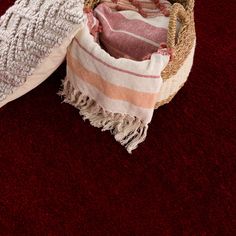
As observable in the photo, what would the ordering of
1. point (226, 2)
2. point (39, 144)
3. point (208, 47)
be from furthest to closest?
point (226, 2) < point (208, 47) < point (39, 144)

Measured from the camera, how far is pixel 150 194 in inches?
44.2

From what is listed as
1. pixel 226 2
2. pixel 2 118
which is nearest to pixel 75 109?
pixel 2 118

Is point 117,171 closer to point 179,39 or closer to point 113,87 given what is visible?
point 113,87

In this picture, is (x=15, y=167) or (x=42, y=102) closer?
(x=15, y=167)

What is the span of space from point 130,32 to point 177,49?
0.17 m

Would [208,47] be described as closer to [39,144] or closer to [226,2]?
[226,2]

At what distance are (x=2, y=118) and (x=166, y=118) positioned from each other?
0.48m

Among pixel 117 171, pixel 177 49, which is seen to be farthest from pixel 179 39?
pixel 117 171

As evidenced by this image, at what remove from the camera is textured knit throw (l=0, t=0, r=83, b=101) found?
1.01 metres

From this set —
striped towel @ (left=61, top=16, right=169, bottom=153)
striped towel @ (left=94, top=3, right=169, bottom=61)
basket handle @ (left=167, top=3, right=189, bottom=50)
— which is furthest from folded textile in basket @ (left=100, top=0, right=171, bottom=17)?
striped towel @ (left=61, top=16, right=169, bottom=153)

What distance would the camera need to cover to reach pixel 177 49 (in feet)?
3.51

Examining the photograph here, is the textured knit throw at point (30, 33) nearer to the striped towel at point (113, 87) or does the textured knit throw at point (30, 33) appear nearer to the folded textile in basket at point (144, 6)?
the striped towel at point (113, 87)

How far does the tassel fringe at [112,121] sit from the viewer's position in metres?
1.15

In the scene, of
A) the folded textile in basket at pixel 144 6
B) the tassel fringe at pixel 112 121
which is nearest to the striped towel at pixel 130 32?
the folded textile in basket at pixel 144 6
